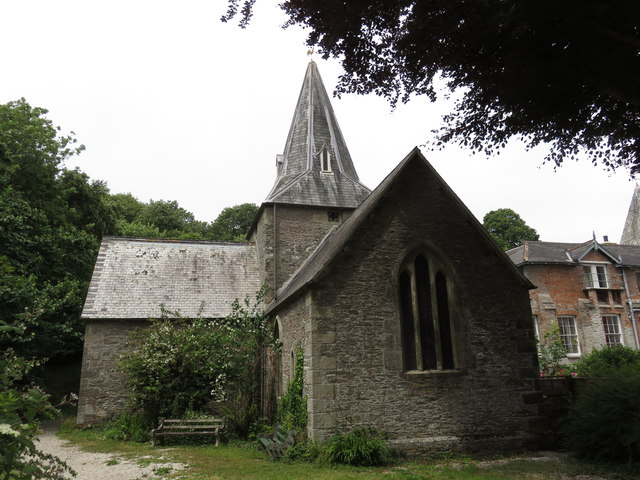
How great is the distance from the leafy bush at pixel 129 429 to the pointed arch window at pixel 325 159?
39.1 feet

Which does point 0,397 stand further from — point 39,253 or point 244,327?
point 39,253

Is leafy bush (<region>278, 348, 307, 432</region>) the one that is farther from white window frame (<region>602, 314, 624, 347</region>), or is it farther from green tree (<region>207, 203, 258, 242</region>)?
green tree (<region>207, 203, 258, 242</region>)

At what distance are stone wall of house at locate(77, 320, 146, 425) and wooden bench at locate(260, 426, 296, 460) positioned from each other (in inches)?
305

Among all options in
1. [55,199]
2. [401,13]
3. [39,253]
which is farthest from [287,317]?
[55,199]

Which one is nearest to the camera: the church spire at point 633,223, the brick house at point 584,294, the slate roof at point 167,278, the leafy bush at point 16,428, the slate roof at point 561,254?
the leafy bush at point 16,428

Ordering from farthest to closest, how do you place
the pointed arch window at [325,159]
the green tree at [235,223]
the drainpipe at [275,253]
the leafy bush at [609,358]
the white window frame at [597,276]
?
the green tree at [235,223], the white window frame at [597,276], the pointed arch window at [325,159], the leafy bush at [609,358], the drainpipe at [275,253]

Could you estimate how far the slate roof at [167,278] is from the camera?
17.0 metres

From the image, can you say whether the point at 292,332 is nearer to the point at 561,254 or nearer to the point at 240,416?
the point at 240,416

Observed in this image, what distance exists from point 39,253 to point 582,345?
27185 millimetres

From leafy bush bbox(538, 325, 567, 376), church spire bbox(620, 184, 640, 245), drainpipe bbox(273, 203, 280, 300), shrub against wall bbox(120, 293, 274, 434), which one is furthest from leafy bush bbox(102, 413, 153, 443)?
church spire bbox(620, 184, 640, 245)

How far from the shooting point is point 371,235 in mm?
11297

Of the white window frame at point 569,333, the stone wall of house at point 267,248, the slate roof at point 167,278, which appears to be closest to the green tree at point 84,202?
the slate roof at point 167,278

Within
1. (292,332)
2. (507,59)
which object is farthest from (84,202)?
(507,59)

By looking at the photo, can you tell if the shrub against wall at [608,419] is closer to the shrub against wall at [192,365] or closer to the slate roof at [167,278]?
the shrub against wall at [192,365]
